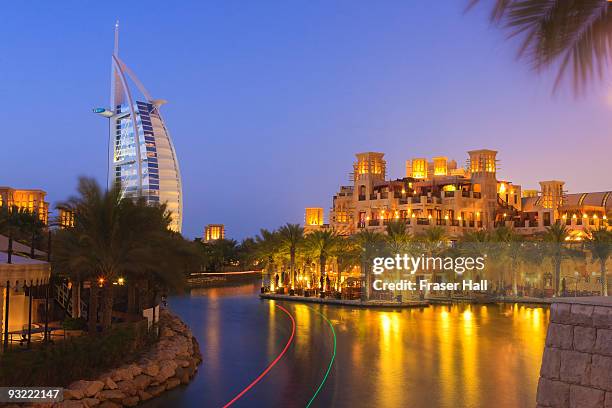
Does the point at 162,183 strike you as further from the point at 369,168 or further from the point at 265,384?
the point at 265,384

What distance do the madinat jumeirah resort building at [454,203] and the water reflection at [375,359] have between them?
37579 mm

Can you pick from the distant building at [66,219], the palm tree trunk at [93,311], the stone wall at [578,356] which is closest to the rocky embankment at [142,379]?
the palm tree trunk at [93,311]

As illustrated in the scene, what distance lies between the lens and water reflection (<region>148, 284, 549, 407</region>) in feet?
50.7

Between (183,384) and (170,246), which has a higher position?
(170,246)

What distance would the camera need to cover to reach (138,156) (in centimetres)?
13338

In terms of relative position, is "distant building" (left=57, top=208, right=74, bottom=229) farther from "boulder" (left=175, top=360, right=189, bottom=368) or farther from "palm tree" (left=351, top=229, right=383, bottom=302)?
"palm tree" (left=351, top=229, right=383, bottom=302)

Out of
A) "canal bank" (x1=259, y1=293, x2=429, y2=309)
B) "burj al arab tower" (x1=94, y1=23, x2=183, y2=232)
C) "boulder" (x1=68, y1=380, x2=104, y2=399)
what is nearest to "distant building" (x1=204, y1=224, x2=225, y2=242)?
Answer: "burj al arab tower" (x1=94, y1=23, x2=183, y2=232)

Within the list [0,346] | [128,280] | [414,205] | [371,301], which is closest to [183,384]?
[0,346]

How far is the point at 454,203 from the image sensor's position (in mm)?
75625

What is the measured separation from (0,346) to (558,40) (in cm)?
1308

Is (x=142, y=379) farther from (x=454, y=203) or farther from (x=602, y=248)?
(x=454, y=203)

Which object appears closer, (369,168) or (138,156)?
(369,168)

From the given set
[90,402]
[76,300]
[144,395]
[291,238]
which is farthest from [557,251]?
[90,402]

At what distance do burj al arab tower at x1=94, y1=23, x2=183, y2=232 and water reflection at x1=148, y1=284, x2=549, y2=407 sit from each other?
10117cm
